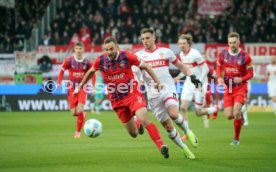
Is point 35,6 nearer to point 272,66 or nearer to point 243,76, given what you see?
point 272,66

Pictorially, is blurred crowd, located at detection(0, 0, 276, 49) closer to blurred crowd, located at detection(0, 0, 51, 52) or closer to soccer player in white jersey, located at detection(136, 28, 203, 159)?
blurred crowd, located at detection(0, 0, 51, 52)

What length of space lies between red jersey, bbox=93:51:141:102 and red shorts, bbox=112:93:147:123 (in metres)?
0.09

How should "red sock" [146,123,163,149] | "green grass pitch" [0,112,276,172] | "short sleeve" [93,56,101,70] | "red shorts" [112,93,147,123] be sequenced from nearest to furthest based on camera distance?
"green grass pitch" [0,112,276,172], "red sock" [146,123,163,149], "red shorts" [112,93,147,123], "short sleeve" [93,56,101,70]

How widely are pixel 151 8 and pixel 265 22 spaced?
19.1 ft

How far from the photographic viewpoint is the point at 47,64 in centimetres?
2841

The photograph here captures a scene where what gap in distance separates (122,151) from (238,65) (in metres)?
3.43

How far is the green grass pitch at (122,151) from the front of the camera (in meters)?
9.99

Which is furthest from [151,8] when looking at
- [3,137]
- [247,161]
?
[247,161]

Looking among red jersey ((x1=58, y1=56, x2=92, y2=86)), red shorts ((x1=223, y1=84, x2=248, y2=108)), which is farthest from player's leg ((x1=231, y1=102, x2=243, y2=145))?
red jersey ((x1=58, y1=56, x2=92, y2=86))

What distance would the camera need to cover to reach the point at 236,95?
1400 cm

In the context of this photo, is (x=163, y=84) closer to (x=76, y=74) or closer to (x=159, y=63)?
(x=159, y=63)

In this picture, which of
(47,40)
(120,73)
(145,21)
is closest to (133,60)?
(120,73)

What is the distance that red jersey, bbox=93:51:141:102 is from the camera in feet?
36.5

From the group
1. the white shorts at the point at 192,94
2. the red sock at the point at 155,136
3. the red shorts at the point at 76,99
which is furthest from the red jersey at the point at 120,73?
the white shorts at the point at 192,94
